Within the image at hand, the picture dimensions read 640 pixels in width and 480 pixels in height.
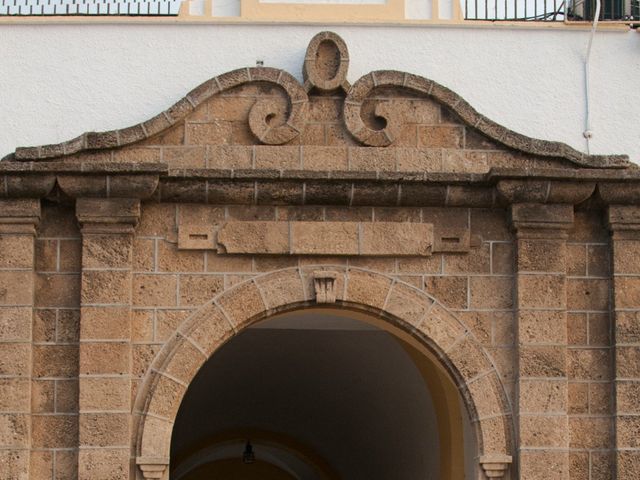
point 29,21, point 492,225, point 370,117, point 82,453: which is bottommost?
point 82,453

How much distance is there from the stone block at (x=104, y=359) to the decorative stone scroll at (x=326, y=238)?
933mm

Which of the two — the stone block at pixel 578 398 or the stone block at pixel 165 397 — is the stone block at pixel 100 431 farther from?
the stone block at pixel 578 398

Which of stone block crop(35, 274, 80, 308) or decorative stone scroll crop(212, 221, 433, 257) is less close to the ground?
decorative stone scroll crop(212, 221, 433, 257)

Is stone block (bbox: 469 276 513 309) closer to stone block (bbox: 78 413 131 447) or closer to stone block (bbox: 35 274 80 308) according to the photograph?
stone block (bbox: 78 413 131 447)

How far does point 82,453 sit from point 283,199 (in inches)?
81.4

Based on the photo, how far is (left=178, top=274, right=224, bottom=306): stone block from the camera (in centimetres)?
1088

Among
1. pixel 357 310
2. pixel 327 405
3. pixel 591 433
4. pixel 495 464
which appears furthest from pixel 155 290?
pixel 327 405

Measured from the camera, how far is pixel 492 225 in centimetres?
1112

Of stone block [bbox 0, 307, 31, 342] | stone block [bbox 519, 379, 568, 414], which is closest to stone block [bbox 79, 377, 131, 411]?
stone block [bbox 0, 307, 31, 342]

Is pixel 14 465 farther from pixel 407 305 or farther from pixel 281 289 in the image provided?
pixel 407 305

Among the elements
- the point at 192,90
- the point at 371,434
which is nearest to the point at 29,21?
the point at 192,90

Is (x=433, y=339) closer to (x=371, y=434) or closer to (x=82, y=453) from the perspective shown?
(x=82, y=453)

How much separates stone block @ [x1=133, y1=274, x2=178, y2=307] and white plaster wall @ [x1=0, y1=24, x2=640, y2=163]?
1179 mm

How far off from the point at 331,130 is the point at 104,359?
211cm
